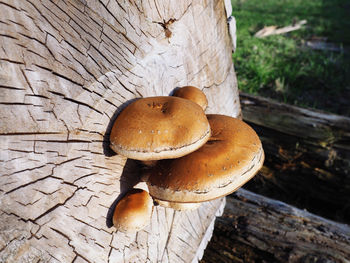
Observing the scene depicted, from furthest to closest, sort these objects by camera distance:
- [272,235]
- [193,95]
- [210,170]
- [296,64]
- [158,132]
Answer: [296,64], [272,235], [193,95], [210,170], [158,132]

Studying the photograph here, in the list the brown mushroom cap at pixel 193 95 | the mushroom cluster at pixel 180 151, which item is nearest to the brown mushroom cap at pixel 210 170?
the mushroom cluster at pixel 180 151

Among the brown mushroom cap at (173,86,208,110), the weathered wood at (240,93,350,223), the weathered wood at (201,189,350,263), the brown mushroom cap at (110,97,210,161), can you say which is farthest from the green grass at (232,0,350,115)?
the brown mushroom cap at (110,97,210,161)

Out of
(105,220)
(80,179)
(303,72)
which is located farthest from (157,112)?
(303,72)

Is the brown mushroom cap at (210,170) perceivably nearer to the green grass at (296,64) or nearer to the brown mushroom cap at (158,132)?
the brown mushroom cap at (158,132)

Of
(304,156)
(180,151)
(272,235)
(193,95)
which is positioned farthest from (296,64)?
(180,151)

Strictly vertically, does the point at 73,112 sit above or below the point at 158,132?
above

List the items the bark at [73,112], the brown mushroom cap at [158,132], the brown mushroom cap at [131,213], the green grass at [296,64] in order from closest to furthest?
1. the bark at [73,112]
2. the brown mushroom cap at [158,132]
3. the brown mushroom cap at [131,213]
4. the green grass at [296,64]

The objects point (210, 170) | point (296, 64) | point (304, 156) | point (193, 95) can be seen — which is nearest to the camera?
point (210, 170)

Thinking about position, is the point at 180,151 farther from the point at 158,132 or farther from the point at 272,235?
the point at 272,235
